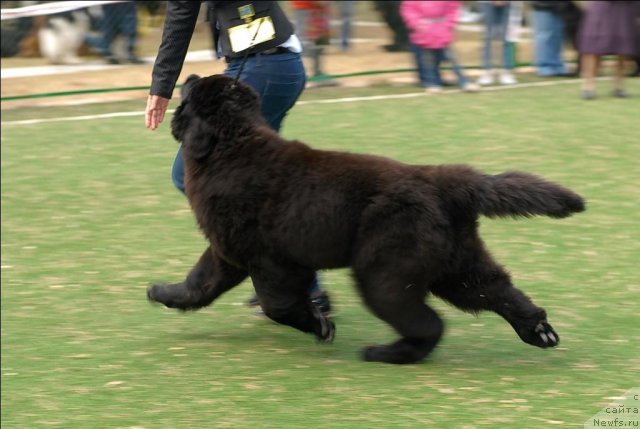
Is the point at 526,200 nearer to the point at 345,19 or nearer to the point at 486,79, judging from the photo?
the point at 486,79

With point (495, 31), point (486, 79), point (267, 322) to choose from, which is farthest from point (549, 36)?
point (267, 322)

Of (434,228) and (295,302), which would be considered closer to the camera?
(434,228)

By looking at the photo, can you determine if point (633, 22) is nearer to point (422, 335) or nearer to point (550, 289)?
point (550, 289)

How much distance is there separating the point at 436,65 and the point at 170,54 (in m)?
7.97

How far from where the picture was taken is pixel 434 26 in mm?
12617

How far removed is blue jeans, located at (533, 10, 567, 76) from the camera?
45.8ft

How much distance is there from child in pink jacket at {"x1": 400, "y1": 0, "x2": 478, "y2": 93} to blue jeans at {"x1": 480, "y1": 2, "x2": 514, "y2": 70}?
86 centimetres

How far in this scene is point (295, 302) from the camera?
4996 millimetres

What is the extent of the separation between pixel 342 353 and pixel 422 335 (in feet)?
1.68

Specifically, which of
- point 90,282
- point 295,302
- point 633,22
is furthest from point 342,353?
point 633,22

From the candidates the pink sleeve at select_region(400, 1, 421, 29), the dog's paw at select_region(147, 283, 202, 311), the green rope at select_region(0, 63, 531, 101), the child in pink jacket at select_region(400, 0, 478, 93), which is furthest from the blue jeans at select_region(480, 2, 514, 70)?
the dog's paw at select_region(147, 283, 202, 311)

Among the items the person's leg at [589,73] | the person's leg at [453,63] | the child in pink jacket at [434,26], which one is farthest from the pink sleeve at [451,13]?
the person's leg at [589,73]

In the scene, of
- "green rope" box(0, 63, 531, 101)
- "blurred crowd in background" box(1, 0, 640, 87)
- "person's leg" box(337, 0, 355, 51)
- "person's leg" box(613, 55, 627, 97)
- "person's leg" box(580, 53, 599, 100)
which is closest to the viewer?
"person's leg" box(580, 53, 599, 100)

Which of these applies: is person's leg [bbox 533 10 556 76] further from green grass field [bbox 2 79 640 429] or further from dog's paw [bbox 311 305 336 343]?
dog's paw [bbox 311 305 336 343]
